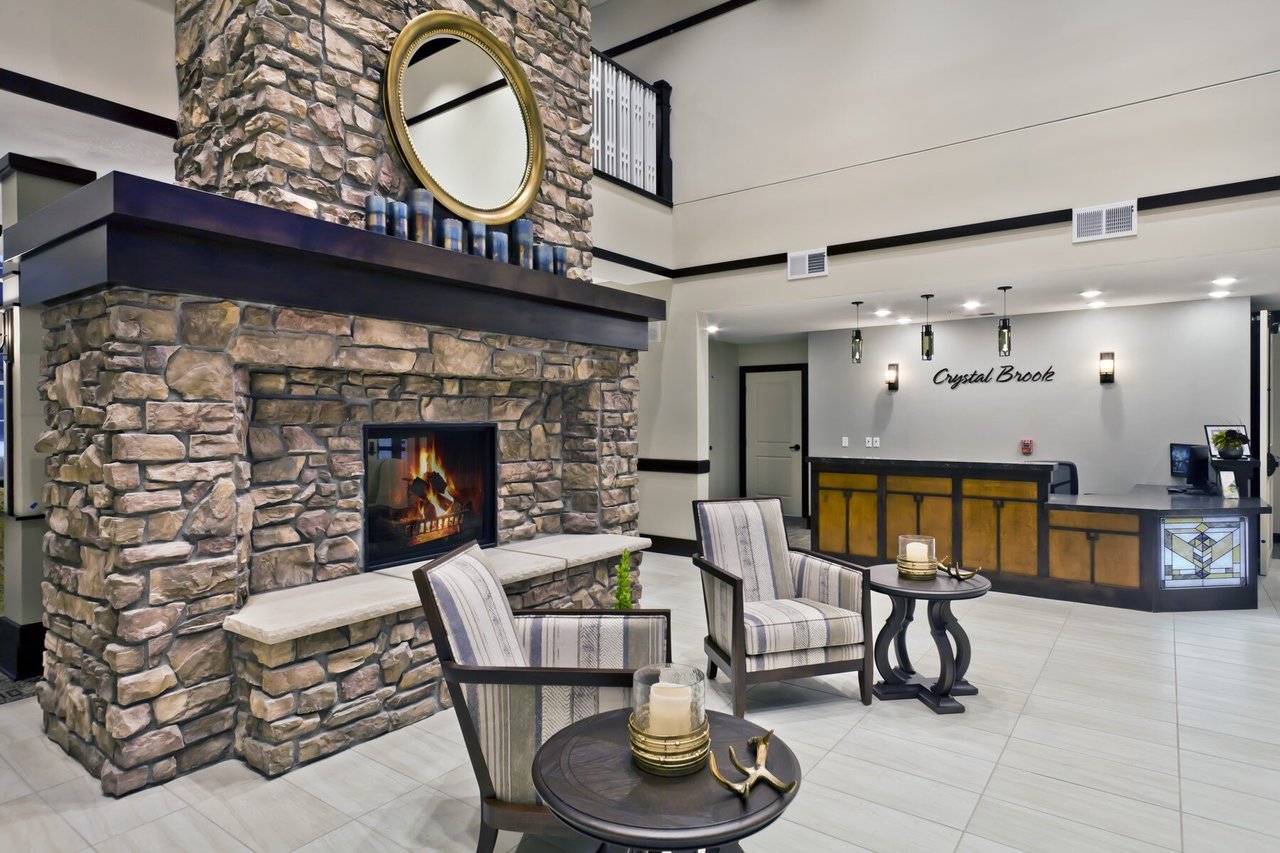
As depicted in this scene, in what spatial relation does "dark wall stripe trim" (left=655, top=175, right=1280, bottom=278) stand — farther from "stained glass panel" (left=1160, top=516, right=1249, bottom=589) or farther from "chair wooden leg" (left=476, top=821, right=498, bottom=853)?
"chair wooden leg" (left=476, top=821, right=498, bottom=853)

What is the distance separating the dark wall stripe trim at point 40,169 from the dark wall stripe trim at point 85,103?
0.39 metres

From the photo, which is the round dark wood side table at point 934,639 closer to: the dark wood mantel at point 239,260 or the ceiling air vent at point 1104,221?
the dark wood mantel at point 239,260

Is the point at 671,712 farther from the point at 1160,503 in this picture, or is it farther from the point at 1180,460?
the point at 1180,460

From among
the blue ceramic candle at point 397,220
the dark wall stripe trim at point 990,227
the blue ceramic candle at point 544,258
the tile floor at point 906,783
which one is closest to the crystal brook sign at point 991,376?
the dark wall stripe trim at point 990,227

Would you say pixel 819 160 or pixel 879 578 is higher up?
pixel 819 160

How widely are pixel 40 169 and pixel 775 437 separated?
7.68 m

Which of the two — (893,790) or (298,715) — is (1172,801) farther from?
(298,715)

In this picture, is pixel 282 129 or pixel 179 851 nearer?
pixel 179 851

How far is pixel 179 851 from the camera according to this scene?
217 centimetres

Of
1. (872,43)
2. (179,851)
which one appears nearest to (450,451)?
(179,851)

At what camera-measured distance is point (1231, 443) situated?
5375mm

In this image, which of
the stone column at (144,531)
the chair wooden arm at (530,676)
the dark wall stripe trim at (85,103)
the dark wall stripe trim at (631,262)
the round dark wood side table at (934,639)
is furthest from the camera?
the dark wall stripe trim at (631,262)

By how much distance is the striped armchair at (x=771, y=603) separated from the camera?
123 inches

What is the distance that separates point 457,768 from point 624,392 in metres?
2.64
